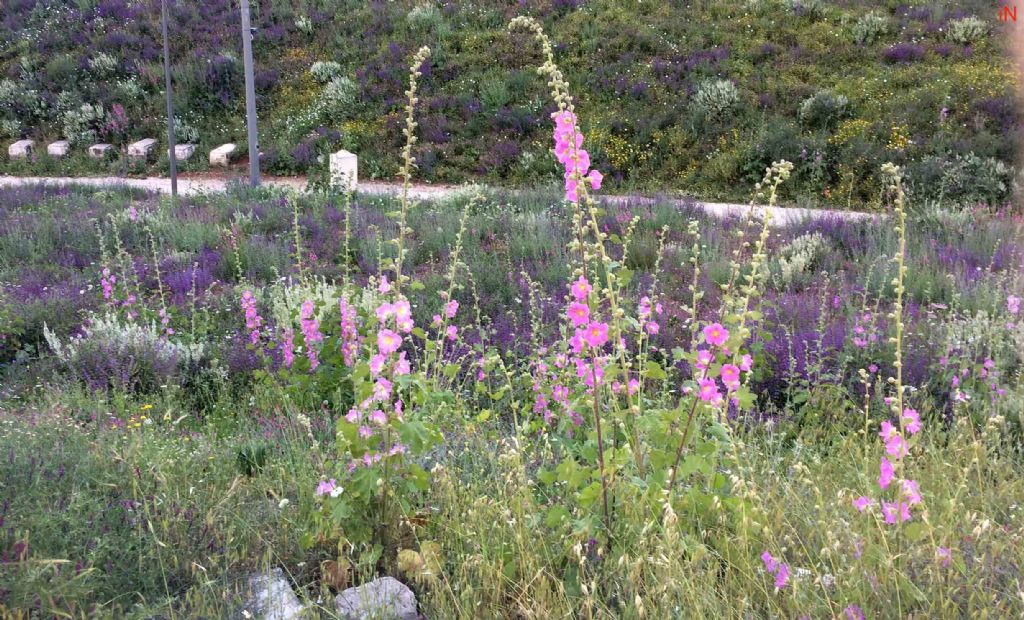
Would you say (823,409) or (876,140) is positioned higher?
(876,140)

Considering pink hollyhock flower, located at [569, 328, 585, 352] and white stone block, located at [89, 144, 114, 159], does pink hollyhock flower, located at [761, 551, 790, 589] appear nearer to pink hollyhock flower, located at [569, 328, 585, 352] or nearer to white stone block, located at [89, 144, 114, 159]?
pink hollyhock flower, located at [569, 328, 585, 352]

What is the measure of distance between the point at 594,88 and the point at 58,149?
41.9 feet

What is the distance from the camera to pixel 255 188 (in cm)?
1232

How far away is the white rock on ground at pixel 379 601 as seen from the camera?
2.35 meters

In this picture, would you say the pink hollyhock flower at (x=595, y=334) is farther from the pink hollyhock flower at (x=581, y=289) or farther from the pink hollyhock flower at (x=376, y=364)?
the pink hollyhock flower at (x=376, y=364)

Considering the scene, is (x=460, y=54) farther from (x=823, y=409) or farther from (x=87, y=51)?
(x=823, y=409)

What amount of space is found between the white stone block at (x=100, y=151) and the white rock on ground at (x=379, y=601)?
62.7 ft

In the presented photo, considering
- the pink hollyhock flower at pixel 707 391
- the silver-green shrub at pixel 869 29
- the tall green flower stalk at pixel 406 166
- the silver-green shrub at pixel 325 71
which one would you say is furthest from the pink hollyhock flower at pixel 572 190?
the silver-green shrub at pixel 325 71

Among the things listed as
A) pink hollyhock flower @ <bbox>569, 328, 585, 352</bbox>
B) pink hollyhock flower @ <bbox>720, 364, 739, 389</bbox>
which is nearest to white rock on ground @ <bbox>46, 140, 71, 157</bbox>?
pink hollyhock flower @ <bbox>569, 328, 585, 352</bbox>

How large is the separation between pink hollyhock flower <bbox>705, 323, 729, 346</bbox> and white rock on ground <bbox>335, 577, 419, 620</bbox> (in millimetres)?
1215

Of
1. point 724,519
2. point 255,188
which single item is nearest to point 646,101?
point 255,188

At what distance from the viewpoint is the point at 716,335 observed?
2.40 metres

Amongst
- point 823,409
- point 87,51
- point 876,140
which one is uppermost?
point 87,51

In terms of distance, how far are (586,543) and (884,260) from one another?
18.3 feet
